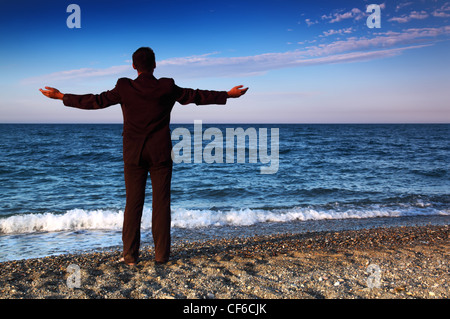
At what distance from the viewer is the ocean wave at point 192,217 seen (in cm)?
812

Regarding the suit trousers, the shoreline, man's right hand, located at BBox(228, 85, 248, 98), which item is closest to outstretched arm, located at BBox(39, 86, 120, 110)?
the suit trousers

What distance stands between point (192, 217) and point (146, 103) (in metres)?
5.68

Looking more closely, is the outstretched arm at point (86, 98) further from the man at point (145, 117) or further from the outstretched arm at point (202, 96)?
the outstretched arm at point (202, 96)

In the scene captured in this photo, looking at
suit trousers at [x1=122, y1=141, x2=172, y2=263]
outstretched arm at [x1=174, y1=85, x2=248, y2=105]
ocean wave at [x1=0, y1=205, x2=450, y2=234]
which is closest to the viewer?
outstretched arm at [x1=174, y1=85, x2=248, y2=105]

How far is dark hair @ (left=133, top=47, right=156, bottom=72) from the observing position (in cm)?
390

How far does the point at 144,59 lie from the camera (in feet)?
12.8

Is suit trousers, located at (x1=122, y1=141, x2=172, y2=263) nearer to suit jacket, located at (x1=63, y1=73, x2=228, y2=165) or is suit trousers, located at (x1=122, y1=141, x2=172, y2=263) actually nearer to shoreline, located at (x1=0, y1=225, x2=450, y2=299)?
suit jacket, located at (x1=63, y1=73, x2=228, y2=165)

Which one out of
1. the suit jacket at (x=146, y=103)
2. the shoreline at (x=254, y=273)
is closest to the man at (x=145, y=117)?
the suit jacket at (x=146, y=103)

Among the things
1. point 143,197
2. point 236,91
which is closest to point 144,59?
point 236,91

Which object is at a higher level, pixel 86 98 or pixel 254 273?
pixel 86 98

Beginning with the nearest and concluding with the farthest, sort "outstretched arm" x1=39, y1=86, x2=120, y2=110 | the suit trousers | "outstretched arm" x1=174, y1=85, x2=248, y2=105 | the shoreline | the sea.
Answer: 1. the shoreline
2. "outstretched arm" x1=39, y1=86, x2=120, y2=110
3. "outstretched arm" x1=174, y1=85, x2=248, y2=105
4. the suit trousers
5. the sea

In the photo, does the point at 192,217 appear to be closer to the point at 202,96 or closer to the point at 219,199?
the point at 219,199

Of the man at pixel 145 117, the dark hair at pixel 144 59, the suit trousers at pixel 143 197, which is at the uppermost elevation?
the dark hair at pixel 144 59
